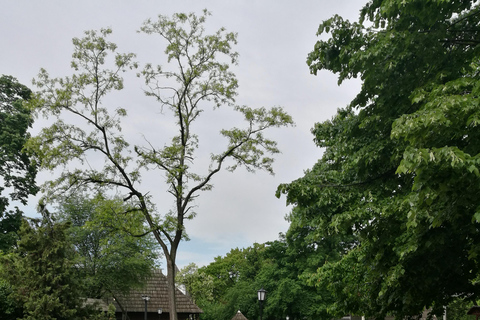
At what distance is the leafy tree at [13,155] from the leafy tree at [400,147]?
21844 millimetres

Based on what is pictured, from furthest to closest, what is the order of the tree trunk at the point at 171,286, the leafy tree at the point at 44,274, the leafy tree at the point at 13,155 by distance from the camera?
the leafy tree at the point at 13,155
the tree trunk at the point at 171,286
the leafy tree at the point at 44,274

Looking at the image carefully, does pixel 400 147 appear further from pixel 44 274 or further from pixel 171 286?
pixel 44 274

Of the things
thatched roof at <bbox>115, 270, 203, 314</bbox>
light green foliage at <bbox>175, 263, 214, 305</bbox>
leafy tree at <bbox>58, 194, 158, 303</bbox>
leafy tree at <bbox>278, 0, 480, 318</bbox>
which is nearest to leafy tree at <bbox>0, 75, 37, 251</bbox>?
leafy tree at <bbox>58, 194, 158, 303</bbox>

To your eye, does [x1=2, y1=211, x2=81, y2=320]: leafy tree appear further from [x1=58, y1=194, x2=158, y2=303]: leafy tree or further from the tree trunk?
[x1=58, y1=194, x2=158, y2=303]: leafy tree

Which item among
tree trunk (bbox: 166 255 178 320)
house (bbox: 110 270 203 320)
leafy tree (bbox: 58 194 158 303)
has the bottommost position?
tree trunk (bbox: 166 255 178 320)

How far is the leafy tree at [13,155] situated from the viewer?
2892 centimetres

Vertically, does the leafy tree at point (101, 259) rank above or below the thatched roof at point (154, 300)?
above

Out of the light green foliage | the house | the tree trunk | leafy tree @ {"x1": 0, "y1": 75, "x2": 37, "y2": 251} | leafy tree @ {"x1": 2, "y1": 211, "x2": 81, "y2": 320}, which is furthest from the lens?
the light green foliage

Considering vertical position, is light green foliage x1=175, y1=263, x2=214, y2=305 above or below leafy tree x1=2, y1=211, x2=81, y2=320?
above

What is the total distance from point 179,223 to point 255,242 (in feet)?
143

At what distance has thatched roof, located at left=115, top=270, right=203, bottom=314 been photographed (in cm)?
3600

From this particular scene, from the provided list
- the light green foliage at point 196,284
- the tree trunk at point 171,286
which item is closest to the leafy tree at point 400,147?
the tree trunk at point 171,286

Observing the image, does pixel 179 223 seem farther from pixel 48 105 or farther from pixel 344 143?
pixel 344 143

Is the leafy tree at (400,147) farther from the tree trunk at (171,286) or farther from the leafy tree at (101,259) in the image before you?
the leafy tree at (101,259)
